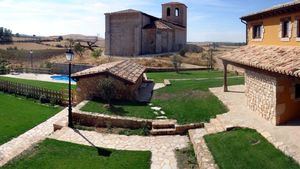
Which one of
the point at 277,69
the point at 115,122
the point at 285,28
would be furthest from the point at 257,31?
the point at 115,122

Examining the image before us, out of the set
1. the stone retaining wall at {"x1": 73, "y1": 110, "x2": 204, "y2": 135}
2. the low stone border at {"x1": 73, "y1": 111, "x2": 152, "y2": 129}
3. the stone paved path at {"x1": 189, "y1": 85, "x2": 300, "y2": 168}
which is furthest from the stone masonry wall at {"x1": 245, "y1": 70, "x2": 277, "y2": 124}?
the low stone border at {"x1": 73, "y1": 111, "x2": 152, "y2": 129}

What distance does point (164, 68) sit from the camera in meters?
36.6

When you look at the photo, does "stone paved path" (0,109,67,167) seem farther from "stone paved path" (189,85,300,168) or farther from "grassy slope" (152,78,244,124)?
"stone paved path" (189,85,300,168)

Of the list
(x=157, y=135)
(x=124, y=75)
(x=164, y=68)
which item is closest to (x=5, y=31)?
(x=164, y=68)

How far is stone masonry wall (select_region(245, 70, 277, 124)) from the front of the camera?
12633mm

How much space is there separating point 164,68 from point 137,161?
25977mm

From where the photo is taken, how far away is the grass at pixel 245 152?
9.21 metres

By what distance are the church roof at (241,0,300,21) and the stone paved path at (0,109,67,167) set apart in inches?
444

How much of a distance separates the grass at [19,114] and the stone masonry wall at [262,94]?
35.1ft

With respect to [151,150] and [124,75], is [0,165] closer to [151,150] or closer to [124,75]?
[151,150]

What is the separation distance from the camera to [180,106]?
17.4 metres

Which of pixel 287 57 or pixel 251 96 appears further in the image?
pixel 251 96

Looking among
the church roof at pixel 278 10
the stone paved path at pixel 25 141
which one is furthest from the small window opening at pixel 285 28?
the stone paved path at pixel 25 141

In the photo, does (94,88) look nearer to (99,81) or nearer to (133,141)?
(99,81)
